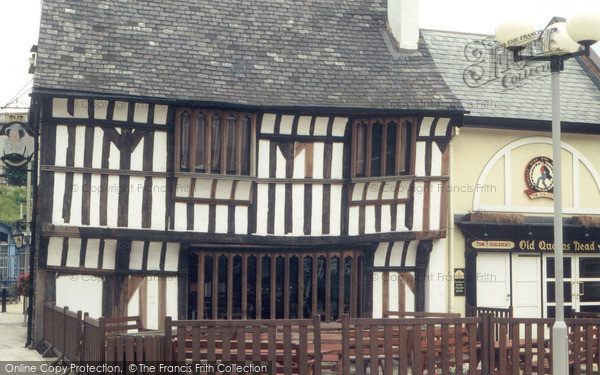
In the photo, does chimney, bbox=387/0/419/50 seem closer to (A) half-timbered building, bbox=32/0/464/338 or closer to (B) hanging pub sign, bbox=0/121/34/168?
(A) half-timbered building, bbox=32/0/464/338

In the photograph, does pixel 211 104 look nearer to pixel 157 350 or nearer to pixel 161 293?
pixel 161 293

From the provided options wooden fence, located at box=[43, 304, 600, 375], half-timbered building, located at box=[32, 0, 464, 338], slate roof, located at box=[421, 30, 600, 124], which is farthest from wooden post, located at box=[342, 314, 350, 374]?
slate roof, located at box=[421, 30, 600, 124]

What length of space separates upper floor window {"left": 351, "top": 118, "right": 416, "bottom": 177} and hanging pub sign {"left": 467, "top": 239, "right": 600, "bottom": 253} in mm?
2420

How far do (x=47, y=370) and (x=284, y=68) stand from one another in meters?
6.85

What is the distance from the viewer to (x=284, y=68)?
1500 centimetres

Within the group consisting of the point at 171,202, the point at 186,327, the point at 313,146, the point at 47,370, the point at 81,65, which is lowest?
the point at 47,370

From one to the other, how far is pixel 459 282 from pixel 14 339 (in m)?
8.84

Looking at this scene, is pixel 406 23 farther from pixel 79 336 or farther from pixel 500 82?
pixel 79 336

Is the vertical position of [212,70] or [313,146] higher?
[212,70]

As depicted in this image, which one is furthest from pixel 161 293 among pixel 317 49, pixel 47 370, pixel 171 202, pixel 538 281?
pixel 538 281

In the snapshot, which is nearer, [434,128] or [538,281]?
[434,128]

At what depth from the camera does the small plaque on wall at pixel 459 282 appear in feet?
51.8

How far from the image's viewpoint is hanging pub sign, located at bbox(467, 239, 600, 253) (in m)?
16.0

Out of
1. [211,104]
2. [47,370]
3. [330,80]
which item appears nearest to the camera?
[47,370]
